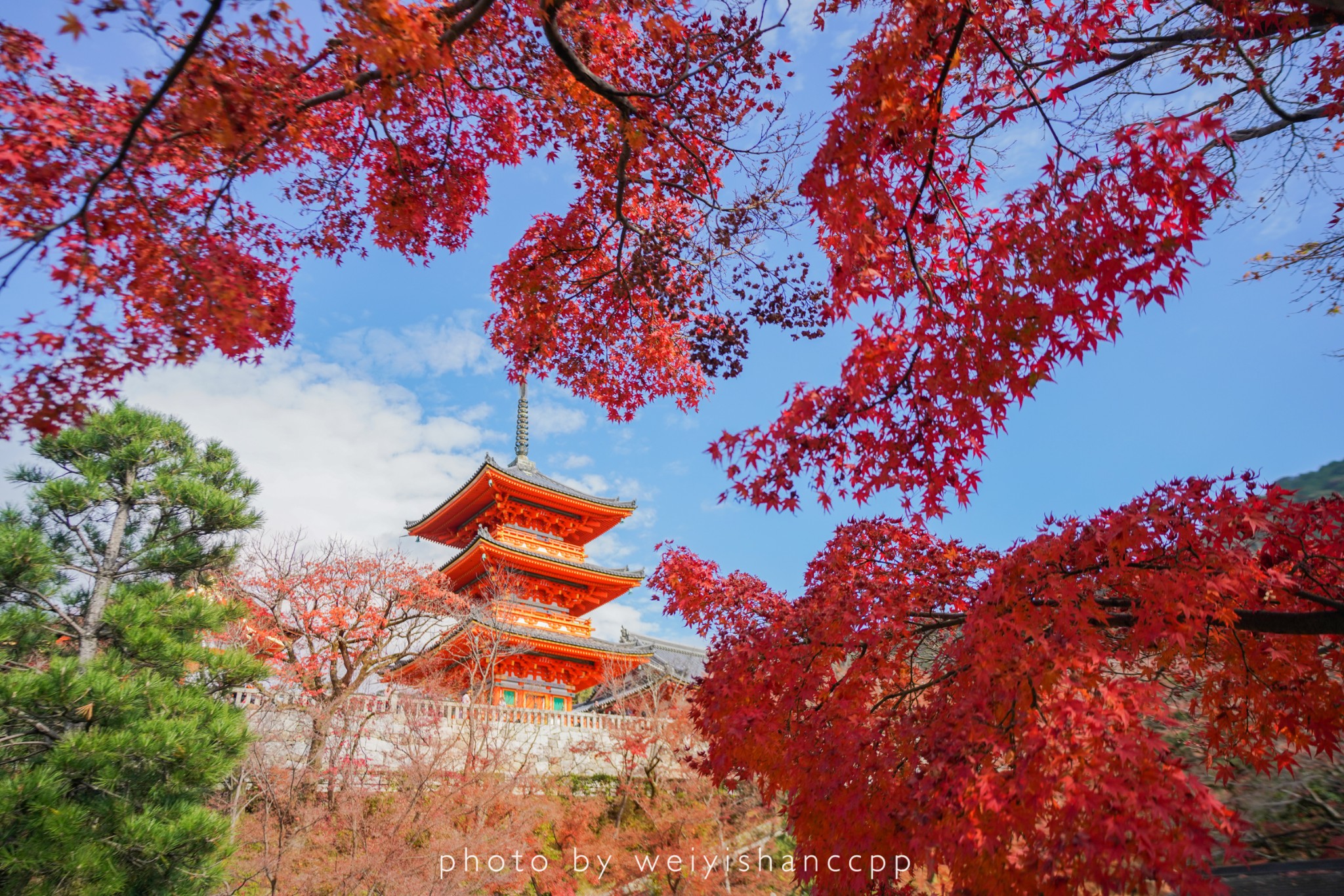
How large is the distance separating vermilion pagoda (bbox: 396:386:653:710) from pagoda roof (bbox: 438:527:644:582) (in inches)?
1.3

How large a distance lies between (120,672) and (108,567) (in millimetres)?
2050

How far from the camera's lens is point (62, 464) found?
805 centimetres

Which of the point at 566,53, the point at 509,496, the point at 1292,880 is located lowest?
the point at 1292,880

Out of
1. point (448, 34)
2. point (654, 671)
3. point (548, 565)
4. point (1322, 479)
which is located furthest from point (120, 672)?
point (1322, 479)

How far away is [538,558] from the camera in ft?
57.9

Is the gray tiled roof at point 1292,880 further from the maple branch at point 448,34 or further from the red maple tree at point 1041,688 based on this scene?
the maple branch at point 448,34

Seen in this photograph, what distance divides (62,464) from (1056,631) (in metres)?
9.68

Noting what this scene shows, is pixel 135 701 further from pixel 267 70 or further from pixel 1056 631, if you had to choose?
pixel 1056 631

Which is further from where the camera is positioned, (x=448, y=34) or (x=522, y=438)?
(x=522, y=438)

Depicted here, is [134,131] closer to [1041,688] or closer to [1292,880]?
[1041,688]

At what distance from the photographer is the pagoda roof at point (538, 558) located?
1695 centimetres

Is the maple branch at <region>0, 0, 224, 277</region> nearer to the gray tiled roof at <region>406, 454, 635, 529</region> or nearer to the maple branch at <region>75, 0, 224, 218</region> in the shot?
the maple branch at <region>75, 0, 224, 218</region>

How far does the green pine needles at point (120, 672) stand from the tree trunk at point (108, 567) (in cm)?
1

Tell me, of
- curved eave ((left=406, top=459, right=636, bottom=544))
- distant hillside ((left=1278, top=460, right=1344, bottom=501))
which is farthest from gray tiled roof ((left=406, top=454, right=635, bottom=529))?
distant hillside ((left=1278, top=460, right=1344, bottom=501))
